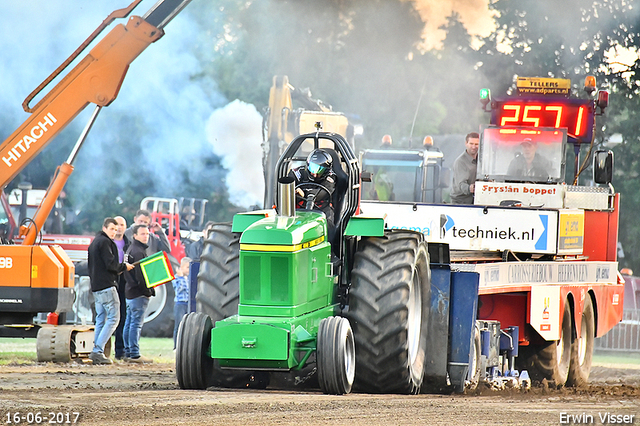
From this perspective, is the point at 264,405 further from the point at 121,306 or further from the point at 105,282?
the point at 121,306

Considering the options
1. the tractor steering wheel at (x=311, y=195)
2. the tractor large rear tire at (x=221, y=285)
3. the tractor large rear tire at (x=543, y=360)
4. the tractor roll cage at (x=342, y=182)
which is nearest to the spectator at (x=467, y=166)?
the tractor large rear tire at (x=543, y=360)

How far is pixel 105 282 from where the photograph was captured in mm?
13625

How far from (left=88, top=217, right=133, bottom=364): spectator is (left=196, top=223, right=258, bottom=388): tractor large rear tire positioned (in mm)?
4326

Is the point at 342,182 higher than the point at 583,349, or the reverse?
the point at 342,182

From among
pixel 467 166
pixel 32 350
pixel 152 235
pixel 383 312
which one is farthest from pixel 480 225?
pixel 32 350

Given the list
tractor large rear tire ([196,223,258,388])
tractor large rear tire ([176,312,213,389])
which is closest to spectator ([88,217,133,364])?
tractor large rear tire ([196,223,258,388])

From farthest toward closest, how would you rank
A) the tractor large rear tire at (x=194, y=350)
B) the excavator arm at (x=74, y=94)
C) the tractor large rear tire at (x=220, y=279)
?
the excavator arm at (x=74, y=94) < the tractor large rear tire at (x=220, y=279) < the tractor large rear tire at (x=194, y=350)

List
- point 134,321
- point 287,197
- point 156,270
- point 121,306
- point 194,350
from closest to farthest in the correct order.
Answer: point 194,350, point 287,197, point 156,270, point 134,321, point 121,306

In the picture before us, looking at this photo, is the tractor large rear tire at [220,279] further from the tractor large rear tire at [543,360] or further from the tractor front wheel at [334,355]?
the tractor large rear tire at [543,360]

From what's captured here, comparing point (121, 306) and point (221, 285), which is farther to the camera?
point (121, 306)

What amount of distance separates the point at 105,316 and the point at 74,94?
2.76 meters

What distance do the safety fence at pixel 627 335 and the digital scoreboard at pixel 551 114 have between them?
6334mm

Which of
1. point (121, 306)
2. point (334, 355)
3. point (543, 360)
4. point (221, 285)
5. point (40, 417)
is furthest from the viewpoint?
point (121, 306)

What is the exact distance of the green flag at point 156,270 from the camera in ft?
44.0
